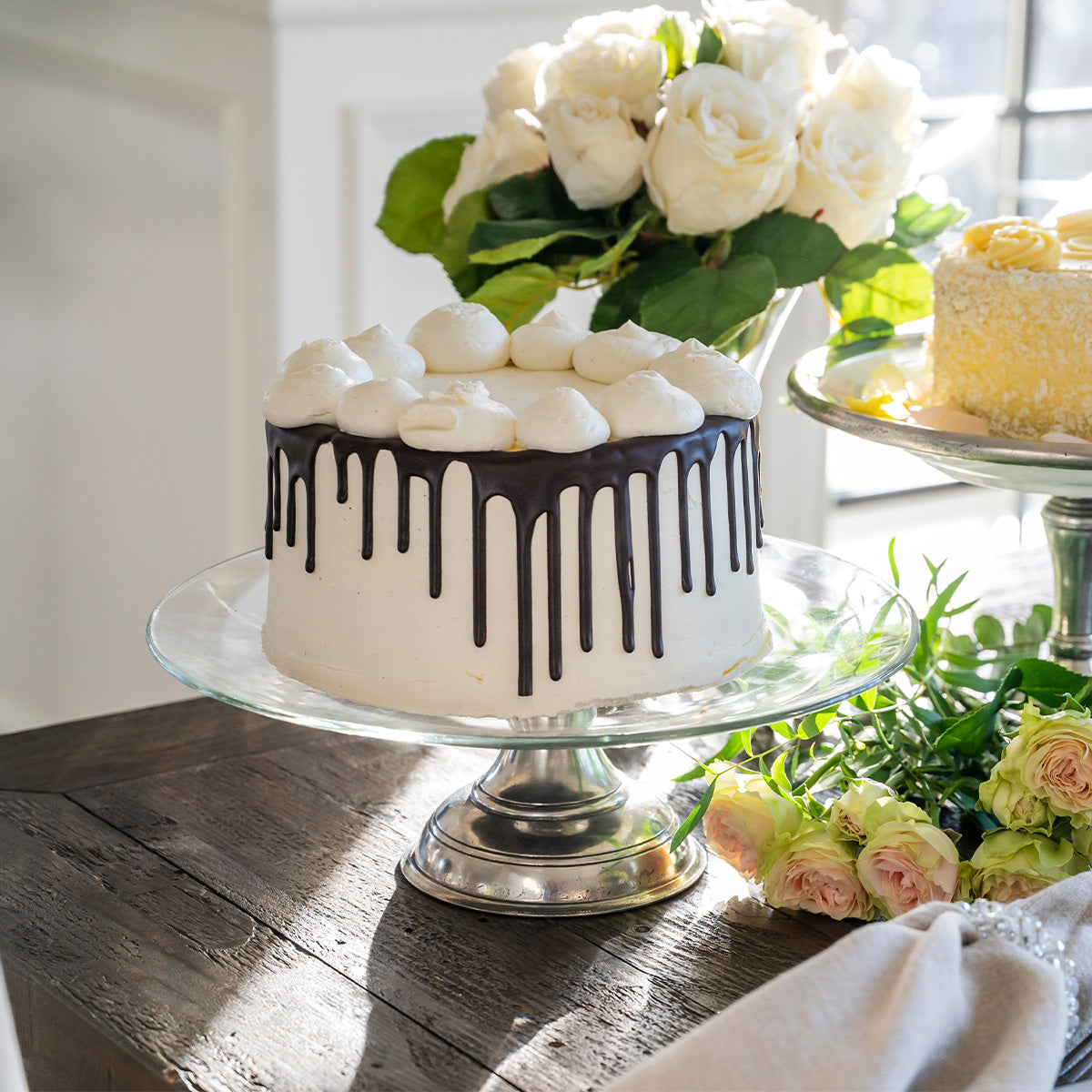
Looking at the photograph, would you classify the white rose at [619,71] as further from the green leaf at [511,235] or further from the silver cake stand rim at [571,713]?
the silver cake stand rim at [571,713]

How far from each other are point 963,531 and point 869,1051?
133 inches

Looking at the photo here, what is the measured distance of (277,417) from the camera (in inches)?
31.9

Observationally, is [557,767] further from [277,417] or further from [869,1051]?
[869,1051]

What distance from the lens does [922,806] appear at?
0.87 meters

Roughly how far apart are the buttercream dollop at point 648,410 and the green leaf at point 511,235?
12.3 inches

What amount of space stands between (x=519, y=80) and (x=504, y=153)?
0.08m

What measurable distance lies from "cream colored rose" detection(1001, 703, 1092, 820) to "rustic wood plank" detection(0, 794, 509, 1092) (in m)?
0.32

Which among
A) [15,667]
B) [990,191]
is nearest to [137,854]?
[15,667]

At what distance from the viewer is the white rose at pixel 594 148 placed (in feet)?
3.44

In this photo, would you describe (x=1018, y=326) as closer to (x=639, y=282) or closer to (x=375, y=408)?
(x=639, y=282)

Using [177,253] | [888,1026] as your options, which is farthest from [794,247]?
[177,253]

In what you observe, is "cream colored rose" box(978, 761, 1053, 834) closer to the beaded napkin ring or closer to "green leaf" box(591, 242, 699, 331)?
the beaded napkin ring

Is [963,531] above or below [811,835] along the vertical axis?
below

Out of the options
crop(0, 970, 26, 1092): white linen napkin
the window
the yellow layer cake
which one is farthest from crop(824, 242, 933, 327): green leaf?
the window
